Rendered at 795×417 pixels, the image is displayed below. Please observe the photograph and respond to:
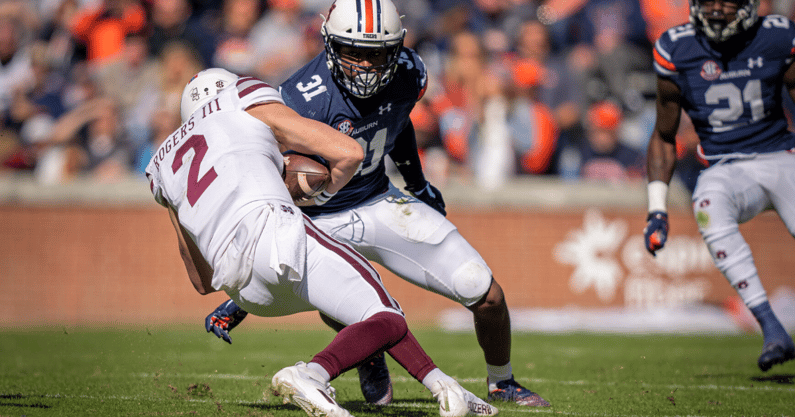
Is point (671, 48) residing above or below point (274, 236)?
above

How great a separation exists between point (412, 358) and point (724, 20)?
2803 millimetres

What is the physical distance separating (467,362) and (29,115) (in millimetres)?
6894

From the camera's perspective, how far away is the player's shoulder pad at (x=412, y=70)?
4.22 metres

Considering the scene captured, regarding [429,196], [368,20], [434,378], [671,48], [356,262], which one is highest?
[368,20]

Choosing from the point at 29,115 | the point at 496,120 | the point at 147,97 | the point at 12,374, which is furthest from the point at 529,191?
the point at 29,115

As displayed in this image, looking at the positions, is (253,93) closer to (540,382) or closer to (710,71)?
(540,382)

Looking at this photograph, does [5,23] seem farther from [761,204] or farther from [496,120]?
[761,204]

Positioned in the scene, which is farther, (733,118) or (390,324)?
(733,118)

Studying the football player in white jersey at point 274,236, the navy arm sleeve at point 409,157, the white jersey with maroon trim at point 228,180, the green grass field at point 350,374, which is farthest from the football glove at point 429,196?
the white jersey with maroon trim at point 228,180

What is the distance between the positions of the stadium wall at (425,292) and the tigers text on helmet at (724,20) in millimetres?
3996

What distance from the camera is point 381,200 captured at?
4.25 metres

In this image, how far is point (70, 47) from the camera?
10914 mm

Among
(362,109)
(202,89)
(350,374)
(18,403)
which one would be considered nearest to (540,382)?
(350,374)

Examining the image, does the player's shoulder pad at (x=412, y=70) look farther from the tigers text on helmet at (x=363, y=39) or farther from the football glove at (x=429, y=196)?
the football glove at (x=429, y=196)
